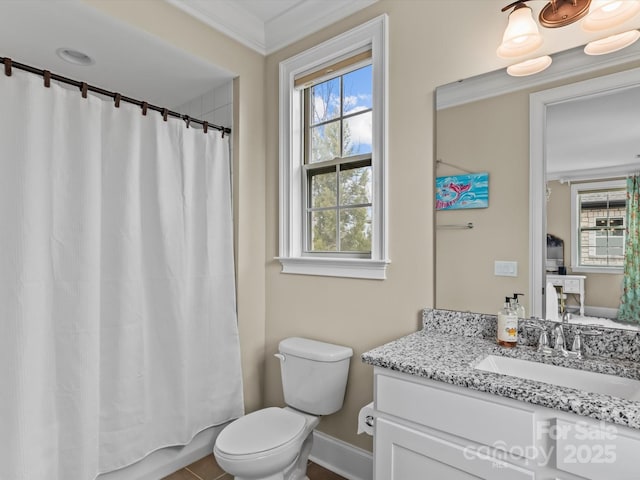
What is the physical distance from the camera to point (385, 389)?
1303 mm

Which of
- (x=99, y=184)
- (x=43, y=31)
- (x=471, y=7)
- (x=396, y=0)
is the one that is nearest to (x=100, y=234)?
(x=99, y=184)

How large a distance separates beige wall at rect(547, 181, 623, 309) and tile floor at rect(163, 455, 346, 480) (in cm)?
153

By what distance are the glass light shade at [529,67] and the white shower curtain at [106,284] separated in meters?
1.57

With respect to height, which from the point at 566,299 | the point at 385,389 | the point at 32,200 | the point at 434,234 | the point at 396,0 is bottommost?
the point at 385,389

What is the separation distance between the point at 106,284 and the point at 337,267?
116cm

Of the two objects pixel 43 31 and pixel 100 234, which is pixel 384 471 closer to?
pixel 100 234

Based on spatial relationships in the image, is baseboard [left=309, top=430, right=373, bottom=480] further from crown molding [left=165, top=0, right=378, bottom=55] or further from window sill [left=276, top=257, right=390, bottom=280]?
crown molding [left=165, top=0, right=378, bottom=55]

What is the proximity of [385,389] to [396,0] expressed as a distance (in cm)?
181

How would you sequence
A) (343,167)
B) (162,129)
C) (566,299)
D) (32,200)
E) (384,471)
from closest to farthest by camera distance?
(384,471) < (566,299) < (32,200) < (162,129) < (343,167)

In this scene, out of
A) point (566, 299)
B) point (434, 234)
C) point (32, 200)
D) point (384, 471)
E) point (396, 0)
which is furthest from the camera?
point (396, 0)

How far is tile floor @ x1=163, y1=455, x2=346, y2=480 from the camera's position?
1.99m

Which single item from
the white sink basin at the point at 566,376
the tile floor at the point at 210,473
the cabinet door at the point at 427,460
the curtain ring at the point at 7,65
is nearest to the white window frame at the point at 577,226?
the white sink basin at the point at 566,376

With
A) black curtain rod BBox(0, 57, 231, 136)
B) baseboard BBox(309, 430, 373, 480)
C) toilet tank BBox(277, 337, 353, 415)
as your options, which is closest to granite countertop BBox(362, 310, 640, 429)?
toilet tank BBox(277, 337, 353, 415)

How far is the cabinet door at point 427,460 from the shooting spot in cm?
107
